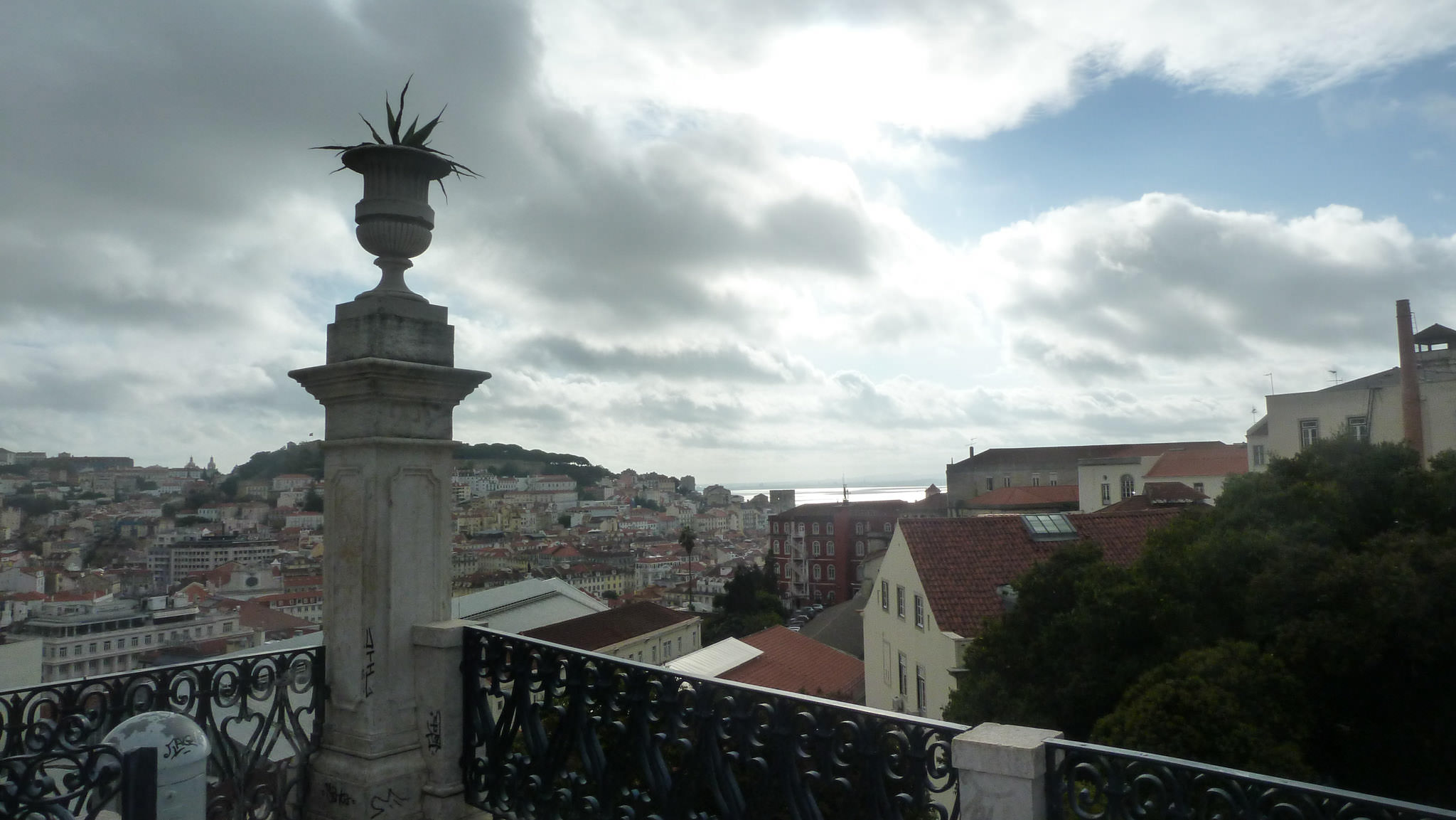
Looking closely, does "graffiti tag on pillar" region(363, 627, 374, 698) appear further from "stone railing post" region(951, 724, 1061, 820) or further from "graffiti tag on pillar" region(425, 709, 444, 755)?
"stone railing post" region(951, 724, 1061, 820)

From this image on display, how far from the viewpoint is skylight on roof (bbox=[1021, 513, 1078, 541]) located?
2283 centimetres

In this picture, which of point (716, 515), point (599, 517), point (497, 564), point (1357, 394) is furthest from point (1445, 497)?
point (716, 515)

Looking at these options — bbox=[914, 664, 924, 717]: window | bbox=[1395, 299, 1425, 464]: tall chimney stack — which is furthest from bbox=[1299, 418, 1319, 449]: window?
bbox=[914, 664, 924, 717]: window

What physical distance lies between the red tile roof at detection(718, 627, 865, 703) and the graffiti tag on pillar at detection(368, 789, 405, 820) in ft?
64.1

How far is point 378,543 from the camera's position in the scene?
12.4ft

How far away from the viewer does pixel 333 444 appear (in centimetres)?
392

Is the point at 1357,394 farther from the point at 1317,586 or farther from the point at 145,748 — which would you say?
the point at 145,748

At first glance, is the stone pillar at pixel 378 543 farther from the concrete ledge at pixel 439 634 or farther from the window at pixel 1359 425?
the window at pixel 1359 425

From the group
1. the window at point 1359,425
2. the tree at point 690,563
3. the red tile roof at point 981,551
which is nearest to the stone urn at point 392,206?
the red tile roof at point 981,551

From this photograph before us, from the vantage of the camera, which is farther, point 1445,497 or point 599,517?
point 599,517

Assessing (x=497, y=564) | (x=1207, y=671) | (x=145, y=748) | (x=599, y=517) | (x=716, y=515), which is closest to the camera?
(x=145, y=748)

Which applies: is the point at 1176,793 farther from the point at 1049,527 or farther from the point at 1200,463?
the point at 1200,463

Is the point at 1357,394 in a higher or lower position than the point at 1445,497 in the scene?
higher

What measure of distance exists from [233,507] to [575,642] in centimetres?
1368
